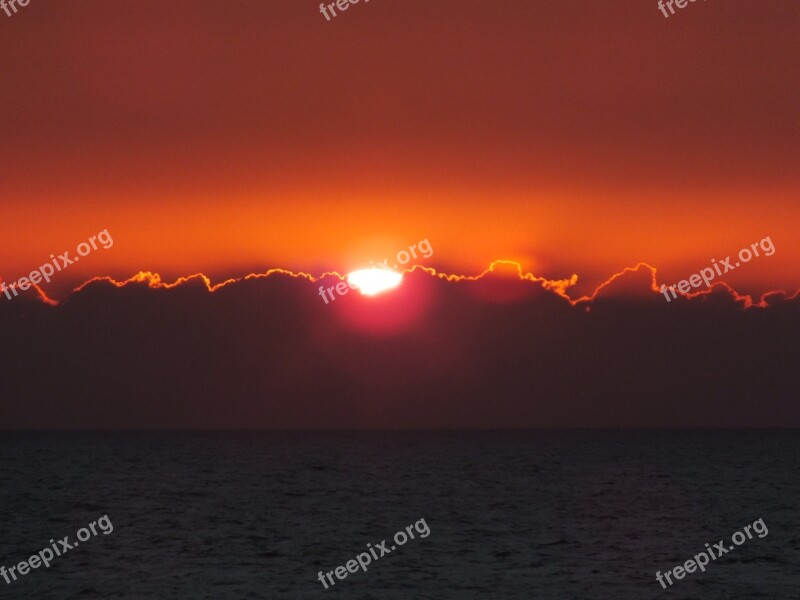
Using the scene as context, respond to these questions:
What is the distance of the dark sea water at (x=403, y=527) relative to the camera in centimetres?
4666

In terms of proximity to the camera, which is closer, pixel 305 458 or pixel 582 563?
pixel 582 563

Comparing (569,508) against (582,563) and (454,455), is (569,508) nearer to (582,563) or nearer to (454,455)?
(582,563)

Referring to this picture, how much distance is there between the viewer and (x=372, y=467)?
150 m

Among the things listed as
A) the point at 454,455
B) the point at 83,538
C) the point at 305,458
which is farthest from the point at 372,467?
the point at 83,538

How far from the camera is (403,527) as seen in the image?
229 ft

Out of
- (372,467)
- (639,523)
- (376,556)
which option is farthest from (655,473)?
(376,556)

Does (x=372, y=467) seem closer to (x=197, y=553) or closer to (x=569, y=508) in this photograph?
(x=569, y=508)

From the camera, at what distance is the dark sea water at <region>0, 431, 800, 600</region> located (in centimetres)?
4666

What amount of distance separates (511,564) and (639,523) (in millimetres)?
20250

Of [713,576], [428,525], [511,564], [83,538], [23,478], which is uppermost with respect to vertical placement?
[23,478]

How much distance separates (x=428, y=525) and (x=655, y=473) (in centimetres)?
7294

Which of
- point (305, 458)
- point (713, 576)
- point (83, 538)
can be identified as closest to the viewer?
point (713, 576)

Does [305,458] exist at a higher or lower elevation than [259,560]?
higher

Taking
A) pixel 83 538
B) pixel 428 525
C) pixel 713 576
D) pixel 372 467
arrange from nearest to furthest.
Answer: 1. pixel 713 576
2. pixel 83 538
3. pixel 428 525
4. pixel 372 467
